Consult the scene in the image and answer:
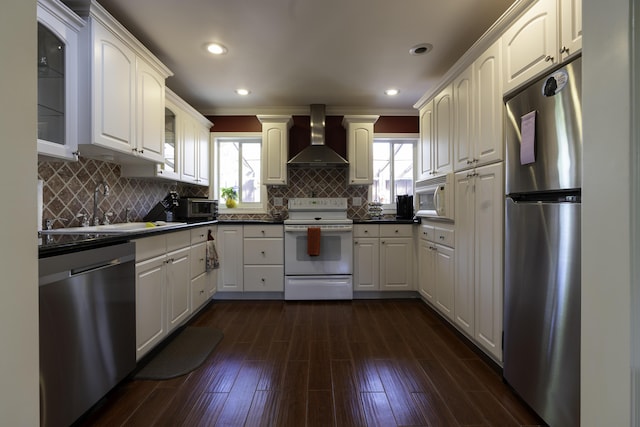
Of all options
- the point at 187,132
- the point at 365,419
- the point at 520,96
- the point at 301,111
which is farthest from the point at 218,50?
the point at 365,419

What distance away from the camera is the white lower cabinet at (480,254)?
5.62 ft

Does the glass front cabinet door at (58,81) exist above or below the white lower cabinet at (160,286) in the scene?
above

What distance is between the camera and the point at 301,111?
3771 millimetres

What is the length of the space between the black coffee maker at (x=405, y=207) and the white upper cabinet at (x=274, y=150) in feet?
5.07

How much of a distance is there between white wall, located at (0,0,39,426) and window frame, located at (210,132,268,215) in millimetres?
3237

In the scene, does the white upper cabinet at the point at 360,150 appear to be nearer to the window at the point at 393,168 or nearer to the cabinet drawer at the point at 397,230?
the window at the point at 393,168

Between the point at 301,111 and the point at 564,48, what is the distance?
115 inches

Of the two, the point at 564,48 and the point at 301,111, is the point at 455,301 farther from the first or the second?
the point at 301,111

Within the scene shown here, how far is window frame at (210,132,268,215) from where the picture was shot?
377 cm

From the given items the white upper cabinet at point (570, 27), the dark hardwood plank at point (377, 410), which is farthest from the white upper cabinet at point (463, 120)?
the dark hardwood plank at point (377, 410)

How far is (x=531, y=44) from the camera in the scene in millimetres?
1462

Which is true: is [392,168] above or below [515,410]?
above

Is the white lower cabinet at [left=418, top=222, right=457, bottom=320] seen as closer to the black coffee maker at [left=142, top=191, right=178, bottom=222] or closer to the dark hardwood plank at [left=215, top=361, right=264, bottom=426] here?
the dark hardwood plank at [left=215, top=361, right=264, bottom=426]

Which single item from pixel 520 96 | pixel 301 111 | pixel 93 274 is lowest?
pixel 93 274
